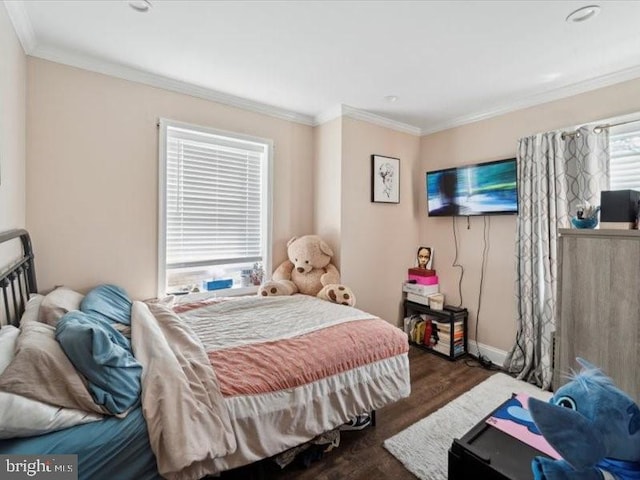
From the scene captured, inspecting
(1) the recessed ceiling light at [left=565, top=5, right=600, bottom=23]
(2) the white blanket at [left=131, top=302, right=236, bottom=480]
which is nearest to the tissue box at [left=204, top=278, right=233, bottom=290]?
(2) the white blanket at [left=131, top=302, right=236, bottom=480]

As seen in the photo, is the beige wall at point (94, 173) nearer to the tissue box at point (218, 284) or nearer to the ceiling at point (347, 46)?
the ceiling at point (347, 46)

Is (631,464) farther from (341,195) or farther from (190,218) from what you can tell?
(190,218)

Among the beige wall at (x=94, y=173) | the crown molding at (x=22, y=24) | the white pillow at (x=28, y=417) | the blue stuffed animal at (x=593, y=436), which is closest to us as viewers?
the blue stuffed animal at (x=593, y=436)

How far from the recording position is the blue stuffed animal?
2.50 feet

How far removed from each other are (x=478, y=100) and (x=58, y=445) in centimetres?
356

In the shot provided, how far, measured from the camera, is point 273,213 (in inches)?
122

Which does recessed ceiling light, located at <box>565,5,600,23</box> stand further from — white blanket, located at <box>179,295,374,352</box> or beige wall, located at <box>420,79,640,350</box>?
white blanket, located at <box>179,295,374,352</box>

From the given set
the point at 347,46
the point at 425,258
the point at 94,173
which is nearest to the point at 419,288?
the point at 425,258

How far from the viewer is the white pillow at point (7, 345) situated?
40.0 inches

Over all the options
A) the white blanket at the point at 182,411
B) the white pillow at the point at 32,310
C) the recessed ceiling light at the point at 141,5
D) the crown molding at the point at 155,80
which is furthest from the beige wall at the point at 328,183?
the white pillow at the point at 32,310

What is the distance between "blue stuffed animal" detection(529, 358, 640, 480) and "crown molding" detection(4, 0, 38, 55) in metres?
2.89

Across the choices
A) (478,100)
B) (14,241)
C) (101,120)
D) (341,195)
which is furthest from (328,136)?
(14,241)

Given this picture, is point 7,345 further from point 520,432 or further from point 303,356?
point 520,432

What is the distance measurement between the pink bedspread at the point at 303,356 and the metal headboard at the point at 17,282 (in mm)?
975
